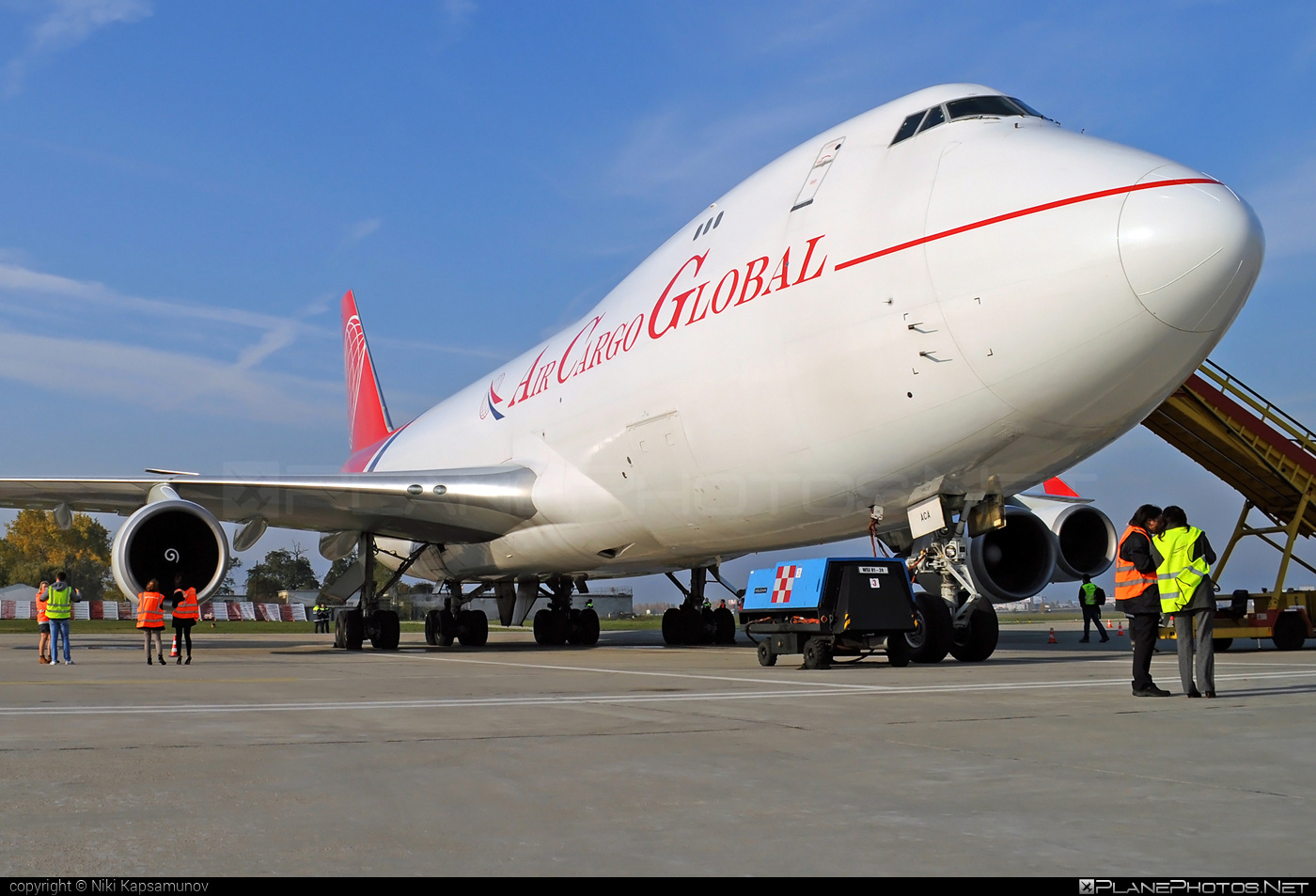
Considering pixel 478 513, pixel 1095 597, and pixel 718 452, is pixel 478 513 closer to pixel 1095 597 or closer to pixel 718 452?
pixel 718 452

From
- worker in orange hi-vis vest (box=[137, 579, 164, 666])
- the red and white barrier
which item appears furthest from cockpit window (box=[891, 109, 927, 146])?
the red and white barrier

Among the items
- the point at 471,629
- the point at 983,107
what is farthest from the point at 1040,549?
the point at 471,629

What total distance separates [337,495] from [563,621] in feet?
20.3

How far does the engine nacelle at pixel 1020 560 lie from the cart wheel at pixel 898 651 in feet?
13.1

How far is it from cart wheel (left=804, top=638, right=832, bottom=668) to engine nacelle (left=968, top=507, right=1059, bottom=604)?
14.4ft

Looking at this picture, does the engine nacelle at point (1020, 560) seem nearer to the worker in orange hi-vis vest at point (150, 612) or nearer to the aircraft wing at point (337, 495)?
the aircraft wing at point (337, 495)

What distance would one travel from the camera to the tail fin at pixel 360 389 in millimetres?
27469

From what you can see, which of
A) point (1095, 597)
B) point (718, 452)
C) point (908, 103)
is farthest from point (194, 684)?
point (1095, 597)

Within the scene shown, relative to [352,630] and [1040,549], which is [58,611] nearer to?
[352,630]

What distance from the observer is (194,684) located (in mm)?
8953

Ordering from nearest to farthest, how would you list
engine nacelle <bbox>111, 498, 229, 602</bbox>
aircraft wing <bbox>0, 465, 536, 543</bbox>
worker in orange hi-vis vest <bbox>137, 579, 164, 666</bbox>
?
1. worker in orange hi-vis vest <bbox>137, 579, 164, 666</bbox>
2. engine nacelle <bbox>111, 498, 229, 602</bbox>
3. aircraft wing <bbox>0, 465, 536, 543</bbox>

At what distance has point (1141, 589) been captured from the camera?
25.2 ft

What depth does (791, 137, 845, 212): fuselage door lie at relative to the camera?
407 inches

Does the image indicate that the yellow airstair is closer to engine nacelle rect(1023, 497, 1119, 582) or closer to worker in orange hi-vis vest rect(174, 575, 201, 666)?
engine nacelle rect(1023, 497, 1119, 582)
